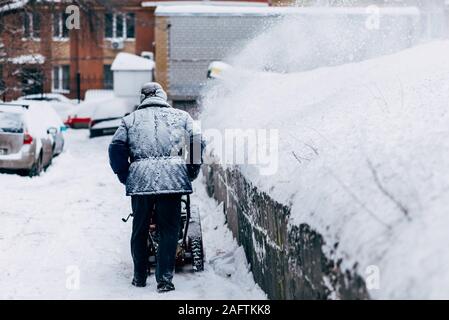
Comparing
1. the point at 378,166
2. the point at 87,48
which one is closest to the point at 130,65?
the point at 87,48

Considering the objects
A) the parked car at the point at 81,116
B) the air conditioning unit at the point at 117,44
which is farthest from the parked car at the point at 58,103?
the air conditioning unit at the point at 117,44

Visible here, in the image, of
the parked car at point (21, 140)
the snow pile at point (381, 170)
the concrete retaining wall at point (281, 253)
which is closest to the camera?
the snow pile at point (381, 170)

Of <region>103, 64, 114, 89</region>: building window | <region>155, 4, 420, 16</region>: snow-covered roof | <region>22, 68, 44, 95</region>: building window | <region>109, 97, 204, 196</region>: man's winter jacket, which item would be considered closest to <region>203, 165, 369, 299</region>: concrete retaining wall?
<region>109, 97, 204, 196</region>: man's winter jacket

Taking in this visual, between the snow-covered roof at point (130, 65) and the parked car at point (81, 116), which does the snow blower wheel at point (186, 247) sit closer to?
the snow-covered roof at point (130, 65)

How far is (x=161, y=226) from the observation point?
5.95 metres

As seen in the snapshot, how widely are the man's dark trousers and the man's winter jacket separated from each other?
130 millimetres

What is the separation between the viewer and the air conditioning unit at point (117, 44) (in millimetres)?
41906

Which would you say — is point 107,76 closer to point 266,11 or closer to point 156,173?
point 266,11

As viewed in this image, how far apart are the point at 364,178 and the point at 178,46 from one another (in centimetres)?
1810

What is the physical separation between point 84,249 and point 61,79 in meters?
36.1

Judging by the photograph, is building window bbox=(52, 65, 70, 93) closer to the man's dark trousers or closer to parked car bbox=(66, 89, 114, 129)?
parked car bbox=(66, 89, 114, 129)

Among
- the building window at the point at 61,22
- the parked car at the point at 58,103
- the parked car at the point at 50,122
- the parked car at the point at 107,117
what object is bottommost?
the parked car at the point at 58,103

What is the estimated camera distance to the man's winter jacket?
5.80m
